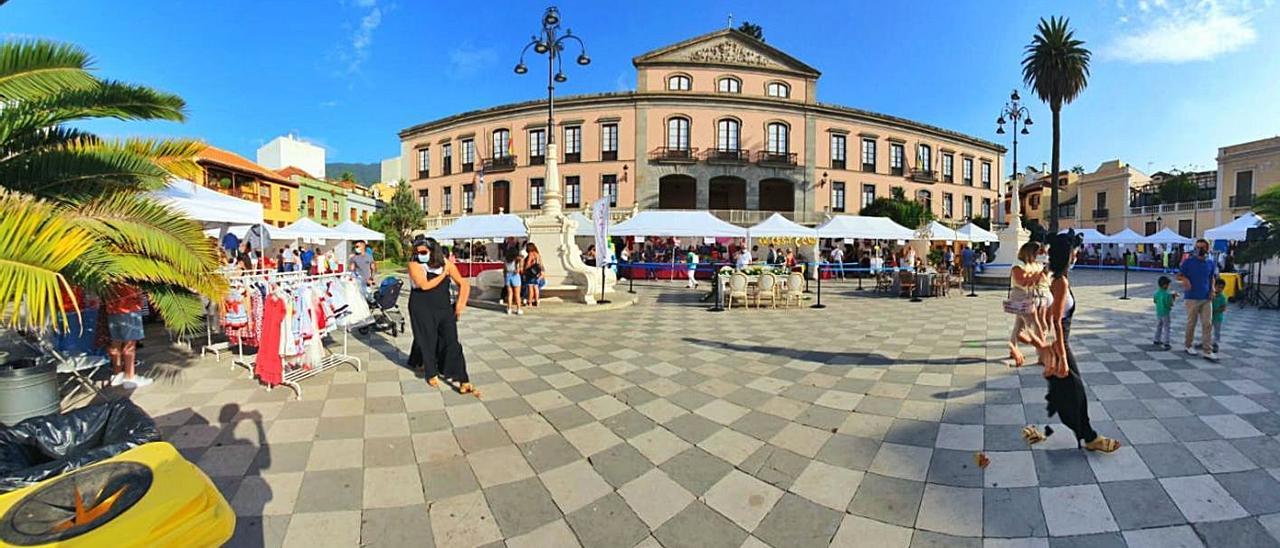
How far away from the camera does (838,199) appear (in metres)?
33.8

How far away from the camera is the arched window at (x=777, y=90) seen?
1310 inches

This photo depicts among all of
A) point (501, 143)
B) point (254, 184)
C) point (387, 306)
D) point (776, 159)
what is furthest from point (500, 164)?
point (387, 306)

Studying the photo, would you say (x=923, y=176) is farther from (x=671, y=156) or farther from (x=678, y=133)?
(x=671, y=156)

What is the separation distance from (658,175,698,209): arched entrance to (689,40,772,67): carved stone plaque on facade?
8029 mm

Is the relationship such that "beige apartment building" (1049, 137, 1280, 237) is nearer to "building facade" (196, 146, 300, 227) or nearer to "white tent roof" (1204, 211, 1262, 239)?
"white tent roof" (1204, 211, 1262, 239)

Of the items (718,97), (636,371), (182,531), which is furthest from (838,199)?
(182,531)

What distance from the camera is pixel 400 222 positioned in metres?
36.1

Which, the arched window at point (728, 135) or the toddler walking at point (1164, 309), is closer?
the toddler walking at point (1164, 309)

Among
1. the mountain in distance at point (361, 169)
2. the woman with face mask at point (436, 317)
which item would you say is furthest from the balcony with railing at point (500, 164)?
the mountain in distance at point (361, 169)

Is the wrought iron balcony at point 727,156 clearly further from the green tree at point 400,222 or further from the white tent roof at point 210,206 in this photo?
the white tent roof at point 210,206

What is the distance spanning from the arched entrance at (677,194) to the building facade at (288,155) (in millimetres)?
36178

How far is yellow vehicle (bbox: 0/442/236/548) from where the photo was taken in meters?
1.54

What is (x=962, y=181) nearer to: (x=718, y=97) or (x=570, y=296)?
(x=718, y=97)

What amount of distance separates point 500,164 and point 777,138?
62.0 feet
